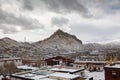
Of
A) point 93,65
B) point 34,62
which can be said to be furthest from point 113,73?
point 34,62

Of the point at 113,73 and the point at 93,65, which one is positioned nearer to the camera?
the point at 113,73

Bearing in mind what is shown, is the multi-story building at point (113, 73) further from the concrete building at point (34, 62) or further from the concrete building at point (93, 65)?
the concrete building at point (34, 62)

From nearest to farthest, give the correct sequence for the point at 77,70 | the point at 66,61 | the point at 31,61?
the point at 77,70, the point at 66,61, the point at 31,61

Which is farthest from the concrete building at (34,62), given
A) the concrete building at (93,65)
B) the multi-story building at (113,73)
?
the multi-story building at (113,73)

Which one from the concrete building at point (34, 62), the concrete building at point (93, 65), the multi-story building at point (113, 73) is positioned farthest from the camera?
the concrete building at point (34, 62)

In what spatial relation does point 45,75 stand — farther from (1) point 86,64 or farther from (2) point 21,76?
(1) point 86,64

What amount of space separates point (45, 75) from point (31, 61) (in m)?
41.4

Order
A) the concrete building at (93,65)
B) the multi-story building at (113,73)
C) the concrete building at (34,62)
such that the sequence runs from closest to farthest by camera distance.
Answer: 1. the multi-story building at (113,73)
2. the concrete building at (93,65)
3. the concrete building at (34,62)

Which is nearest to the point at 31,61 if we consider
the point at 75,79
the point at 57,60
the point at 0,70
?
the point at 57,60

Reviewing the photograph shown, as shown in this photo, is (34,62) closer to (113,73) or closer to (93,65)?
(93,65)

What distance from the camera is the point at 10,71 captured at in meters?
55.5

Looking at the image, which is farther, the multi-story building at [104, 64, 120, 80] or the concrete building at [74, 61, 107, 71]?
the concrete building at [74, 61, 107, 71]

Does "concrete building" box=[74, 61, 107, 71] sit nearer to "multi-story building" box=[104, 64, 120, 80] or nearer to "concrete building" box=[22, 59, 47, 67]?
"concrete building" box=[22, 59, 47, 67]

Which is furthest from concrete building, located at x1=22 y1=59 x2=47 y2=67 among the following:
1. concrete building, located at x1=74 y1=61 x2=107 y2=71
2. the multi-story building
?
the multi-story building
